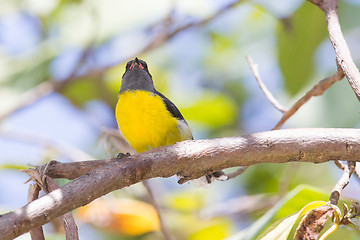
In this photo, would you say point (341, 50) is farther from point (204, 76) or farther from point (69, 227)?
point (204, 76)

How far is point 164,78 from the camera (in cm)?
567

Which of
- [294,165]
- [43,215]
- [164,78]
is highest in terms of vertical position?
[164,78]

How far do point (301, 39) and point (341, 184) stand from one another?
11.0 feet

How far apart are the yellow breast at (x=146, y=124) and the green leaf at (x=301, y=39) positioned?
5.34ft

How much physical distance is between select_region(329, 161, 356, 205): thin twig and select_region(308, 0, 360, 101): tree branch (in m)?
0.27

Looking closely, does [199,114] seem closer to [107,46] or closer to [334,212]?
[107,46]

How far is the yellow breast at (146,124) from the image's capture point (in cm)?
358

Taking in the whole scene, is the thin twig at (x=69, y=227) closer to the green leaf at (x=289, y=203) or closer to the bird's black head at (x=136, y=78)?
the green leaf at (x=289, y=203)

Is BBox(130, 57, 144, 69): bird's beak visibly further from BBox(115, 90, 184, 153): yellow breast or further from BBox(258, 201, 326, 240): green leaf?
BBox(258, 201, 326, 240): green leaf

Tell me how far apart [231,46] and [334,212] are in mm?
4467

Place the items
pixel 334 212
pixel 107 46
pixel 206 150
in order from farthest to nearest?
pixel 107 46
pixel 206 150
pixel 334 212

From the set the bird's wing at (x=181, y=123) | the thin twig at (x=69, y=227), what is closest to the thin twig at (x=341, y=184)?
the thin twig at (x=69, y=227)

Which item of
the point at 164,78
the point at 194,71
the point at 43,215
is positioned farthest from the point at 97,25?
the point at 43,215

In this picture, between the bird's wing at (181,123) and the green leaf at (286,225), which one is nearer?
the green leaf at (286,225)
